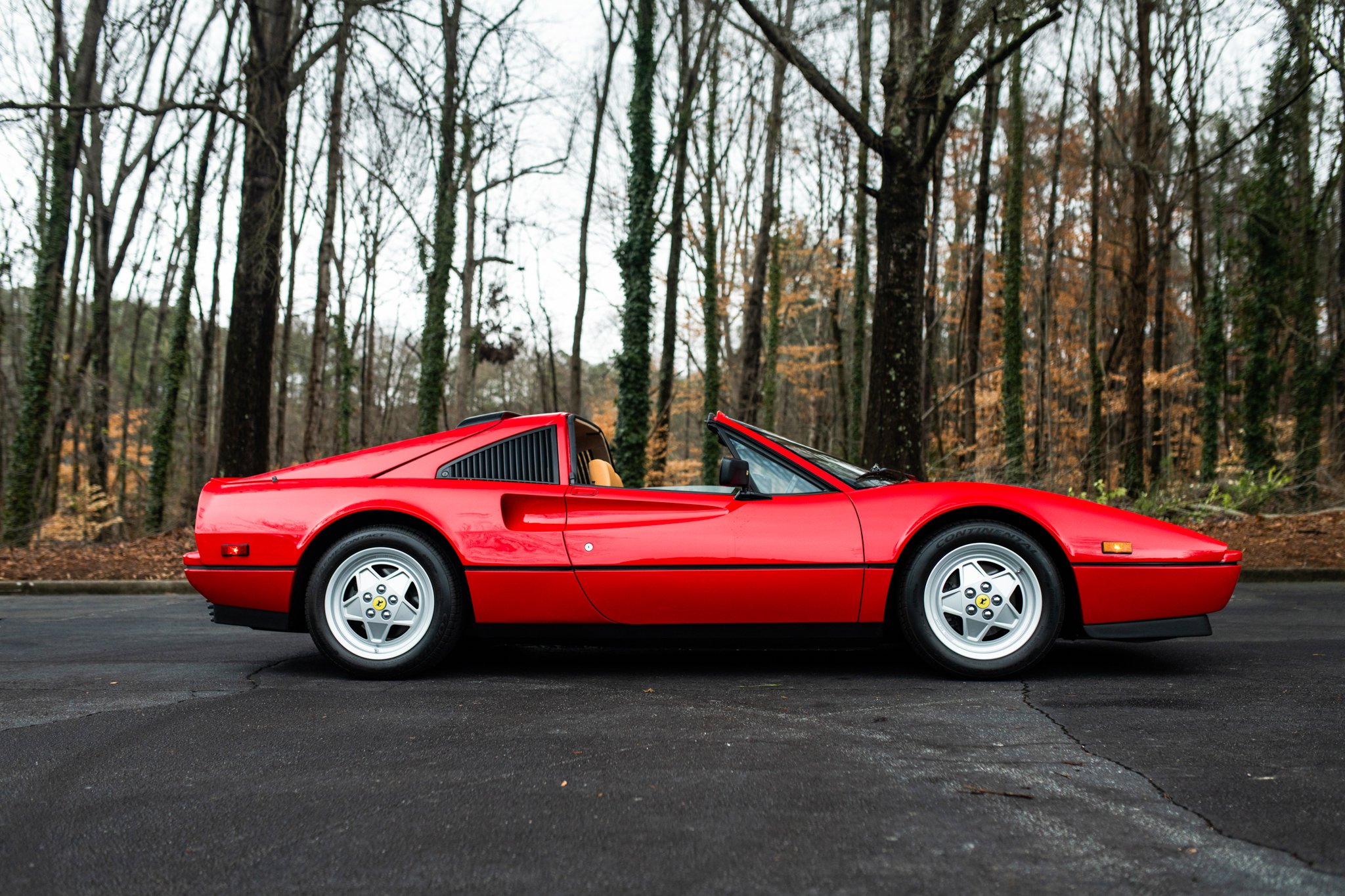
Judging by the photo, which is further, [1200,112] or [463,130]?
[1200,112]

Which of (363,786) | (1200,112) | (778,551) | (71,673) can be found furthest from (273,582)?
(1200,112)

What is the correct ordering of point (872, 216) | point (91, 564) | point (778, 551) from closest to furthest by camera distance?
point (778, 551)
point (91, 564)
point (872, 216)

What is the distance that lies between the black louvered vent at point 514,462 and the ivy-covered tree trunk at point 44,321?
460 inches

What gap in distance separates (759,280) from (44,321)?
1341cm

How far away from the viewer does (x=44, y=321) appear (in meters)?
13.3

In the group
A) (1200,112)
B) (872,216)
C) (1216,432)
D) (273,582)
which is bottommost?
(273,582)

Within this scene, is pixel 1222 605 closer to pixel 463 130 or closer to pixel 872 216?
pixel 463 130

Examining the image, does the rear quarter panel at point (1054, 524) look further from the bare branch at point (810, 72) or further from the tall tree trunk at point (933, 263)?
the tall tree trunk at point (933, 263)

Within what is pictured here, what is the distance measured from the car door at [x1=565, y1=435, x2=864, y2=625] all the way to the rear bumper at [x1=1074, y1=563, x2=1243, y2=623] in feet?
3.19

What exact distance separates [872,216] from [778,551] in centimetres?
2044

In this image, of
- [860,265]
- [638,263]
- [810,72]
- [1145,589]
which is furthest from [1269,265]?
[1145,589]

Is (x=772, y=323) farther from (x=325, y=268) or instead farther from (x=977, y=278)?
(x=325, y=268)

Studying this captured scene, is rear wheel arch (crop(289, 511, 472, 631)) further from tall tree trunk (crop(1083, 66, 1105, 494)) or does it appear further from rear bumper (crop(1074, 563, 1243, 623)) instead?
tall tree trunk (crop(1083, 66, 1105, 494))

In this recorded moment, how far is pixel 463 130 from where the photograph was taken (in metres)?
18.8
